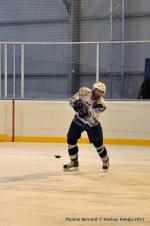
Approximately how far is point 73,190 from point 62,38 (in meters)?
10.5

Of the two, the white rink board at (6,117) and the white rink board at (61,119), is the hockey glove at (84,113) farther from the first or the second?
the white rink board at (6,117)

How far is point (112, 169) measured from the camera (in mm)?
7727

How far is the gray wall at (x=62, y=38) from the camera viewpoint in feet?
47.7

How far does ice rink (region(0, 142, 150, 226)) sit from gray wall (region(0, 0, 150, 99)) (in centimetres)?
521

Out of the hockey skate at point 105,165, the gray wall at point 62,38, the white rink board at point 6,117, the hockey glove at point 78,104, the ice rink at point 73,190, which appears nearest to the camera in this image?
the ice rink at point 73,190

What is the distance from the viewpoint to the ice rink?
15.0ft

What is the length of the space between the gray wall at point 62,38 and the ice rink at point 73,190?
5208mm

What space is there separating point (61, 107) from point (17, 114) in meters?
1.00

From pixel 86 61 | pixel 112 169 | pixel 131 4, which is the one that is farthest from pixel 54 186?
pixel 131 4

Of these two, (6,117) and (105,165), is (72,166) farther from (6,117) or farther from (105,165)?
(6,117)

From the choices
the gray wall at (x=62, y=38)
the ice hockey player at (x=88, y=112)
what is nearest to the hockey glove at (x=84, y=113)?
the ice hockey player at (x=88, y=112)

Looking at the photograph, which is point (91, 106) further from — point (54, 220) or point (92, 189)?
point (54, 220)

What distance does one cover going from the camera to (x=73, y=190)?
5.96 metres

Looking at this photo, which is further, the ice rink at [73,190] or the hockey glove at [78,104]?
the hockey glove at [78,104]
